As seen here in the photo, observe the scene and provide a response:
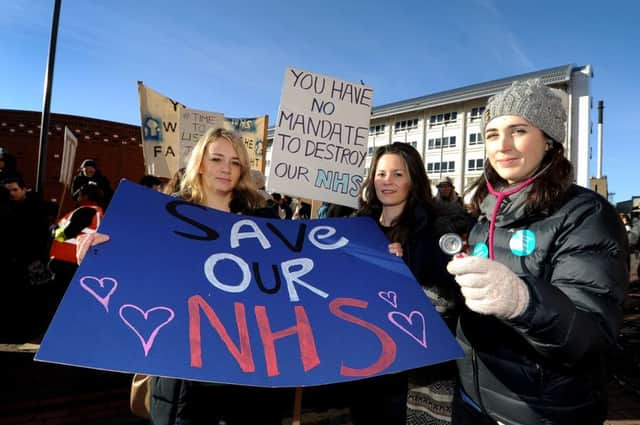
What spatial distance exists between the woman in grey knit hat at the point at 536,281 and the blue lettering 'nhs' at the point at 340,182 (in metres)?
1.25

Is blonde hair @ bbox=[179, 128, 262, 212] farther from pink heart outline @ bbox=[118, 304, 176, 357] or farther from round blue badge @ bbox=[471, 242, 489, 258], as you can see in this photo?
round blue badge @ bbox=[471, 242, 489, 258]

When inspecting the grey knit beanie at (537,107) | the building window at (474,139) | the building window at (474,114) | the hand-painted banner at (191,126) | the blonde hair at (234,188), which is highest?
the building window at (474,114)

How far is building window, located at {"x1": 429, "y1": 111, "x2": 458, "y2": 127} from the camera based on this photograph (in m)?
36.2

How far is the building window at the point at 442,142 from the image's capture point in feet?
120

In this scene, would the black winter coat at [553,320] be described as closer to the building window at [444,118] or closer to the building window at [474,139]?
the building window at [474,139]

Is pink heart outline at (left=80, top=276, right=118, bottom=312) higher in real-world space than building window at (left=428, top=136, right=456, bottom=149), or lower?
lower

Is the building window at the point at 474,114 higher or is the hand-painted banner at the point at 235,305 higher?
the building window at the point at 474,114

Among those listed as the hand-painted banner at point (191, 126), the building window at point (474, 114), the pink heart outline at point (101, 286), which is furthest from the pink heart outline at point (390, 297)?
the building window at point (474, 114)

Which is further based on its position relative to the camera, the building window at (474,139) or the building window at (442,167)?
the building window at (442,167)

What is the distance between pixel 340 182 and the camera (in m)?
2.75

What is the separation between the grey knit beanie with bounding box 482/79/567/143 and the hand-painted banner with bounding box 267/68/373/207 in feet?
4.68

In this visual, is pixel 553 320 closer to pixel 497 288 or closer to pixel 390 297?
pixel 497 288

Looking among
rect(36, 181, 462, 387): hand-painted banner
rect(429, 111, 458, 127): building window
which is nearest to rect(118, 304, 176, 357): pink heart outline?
rect(36, 181, 462, 387): hand-painted banner

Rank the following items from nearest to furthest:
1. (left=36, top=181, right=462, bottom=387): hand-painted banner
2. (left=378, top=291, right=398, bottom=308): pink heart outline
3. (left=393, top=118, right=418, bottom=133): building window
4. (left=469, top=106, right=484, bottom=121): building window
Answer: (left=36, top=181, right=462, bottom=387): hand-painted banner → (left=378, top=291, right=398, bottom=308): pink heart outline → (left=469, top=106, right=484, bottom=121): building window → (left=393, top=118, right=418, bottom=133): building window
